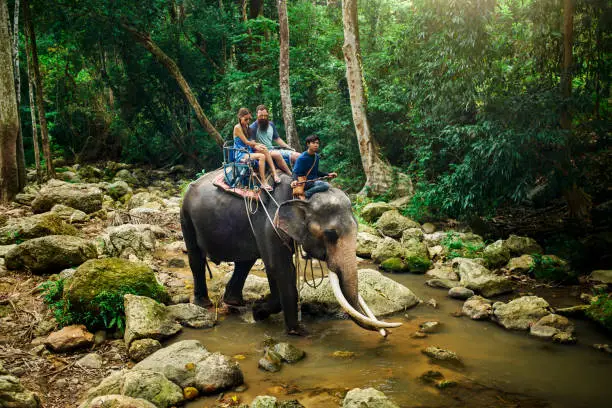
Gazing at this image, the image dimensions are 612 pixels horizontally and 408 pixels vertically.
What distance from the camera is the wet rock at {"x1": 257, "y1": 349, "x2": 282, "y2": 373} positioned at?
4.95 m

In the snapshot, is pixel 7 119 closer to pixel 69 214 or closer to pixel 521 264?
pixel 69 214

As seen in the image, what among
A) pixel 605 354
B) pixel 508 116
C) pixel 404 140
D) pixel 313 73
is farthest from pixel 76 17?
pixel 605 354

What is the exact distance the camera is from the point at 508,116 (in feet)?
29.1

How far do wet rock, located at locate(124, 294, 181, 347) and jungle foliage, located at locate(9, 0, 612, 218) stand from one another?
20.6 feet

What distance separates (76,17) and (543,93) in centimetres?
1669

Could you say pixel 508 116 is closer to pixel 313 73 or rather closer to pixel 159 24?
pixel 313 73

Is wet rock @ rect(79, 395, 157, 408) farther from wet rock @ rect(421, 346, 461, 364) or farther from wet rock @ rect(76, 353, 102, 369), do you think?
wet rock @ rect(421, 346, 461, 364)

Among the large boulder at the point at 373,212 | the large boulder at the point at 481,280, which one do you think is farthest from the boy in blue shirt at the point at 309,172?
the large boulder at the point at 373,212

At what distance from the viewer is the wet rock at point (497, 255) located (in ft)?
27.9

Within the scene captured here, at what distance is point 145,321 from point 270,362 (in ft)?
5.39

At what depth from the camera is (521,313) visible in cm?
603

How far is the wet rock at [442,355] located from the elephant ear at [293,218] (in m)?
1.88

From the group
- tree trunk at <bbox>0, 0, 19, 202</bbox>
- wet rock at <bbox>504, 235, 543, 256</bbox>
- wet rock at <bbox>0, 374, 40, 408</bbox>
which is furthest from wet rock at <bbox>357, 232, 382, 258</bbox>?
tree trunk at <bbox>0, 0, 19, 202</bbox>

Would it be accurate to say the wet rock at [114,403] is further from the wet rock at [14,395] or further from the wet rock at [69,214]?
the wet rock at [69,214]
